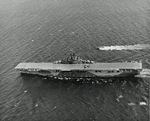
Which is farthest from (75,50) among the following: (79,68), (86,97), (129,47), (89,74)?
(86,97)

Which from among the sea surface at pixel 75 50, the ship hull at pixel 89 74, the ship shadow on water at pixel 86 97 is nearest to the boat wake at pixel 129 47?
the sea surface at pixel 75 50

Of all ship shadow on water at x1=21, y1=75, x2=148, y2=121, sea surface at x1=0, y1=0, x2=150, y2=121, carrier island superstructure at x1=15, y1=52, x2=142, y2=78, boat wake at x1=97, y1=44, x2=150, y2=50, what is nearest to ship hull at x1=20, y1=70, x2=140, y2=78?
carrier island superstructure at x1=15, y1=52, x2=142, y2=78

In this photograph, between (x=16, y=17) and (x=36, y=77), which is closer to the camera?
(x=36, y=77)

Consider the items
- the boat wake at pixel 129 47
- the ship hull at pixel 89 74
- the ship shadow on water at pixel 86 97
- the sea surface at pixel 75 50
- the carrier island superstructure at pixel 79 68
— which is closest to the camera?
the ship shadow on water at pixel 86 97

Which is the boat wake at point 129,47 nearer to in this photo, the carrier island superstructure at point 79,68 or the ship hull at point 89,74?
the carrier island superstructure at point 79,68

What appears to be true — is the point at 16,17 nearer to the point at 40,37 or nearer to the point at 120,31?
the point at 40,37

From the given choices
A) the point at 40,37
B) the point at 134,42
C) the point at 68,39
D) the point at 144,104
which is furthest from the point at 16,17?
the point at 144,104
